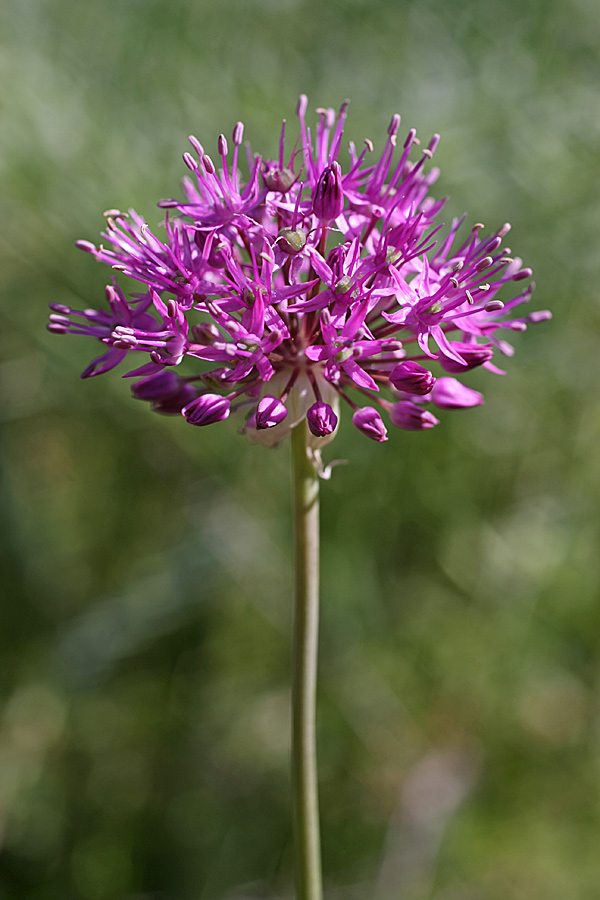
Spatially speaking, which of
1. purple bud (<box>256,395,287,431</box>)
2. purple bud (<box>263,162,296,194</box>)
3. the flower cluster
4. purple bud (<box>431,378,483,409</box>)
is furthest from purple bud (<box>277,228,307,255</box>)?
purple bud (<box>431,378,483,409</box>)

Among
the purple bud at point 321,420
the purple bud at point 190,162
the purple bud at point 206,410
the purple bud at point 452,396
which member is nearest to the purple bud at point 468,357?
the purple bud at point 452,396

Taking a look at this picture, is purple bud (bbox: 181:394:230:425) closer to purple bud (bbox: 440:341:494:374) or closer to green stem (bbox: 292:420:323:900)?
green stem (bbox: 292:420:323:900)

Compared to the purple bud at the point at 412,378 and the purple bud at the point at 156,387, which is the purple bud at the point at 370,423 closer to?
the purple bud at the point at 412,378

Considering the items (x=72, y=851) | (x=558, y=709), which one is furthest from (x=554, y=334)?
(x=72, y=851)

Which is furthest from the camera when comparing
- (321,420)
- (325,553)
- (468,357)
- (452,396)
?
(325,553)

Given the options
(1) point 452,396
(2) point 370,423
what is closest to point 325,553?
(1) point 452,396

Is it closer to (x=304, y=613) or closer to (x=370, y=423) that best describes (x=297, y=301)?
(x=370, y=423)

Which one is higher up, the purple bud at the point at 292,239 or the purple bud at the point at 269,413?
the purple bud at the point at 292,239
